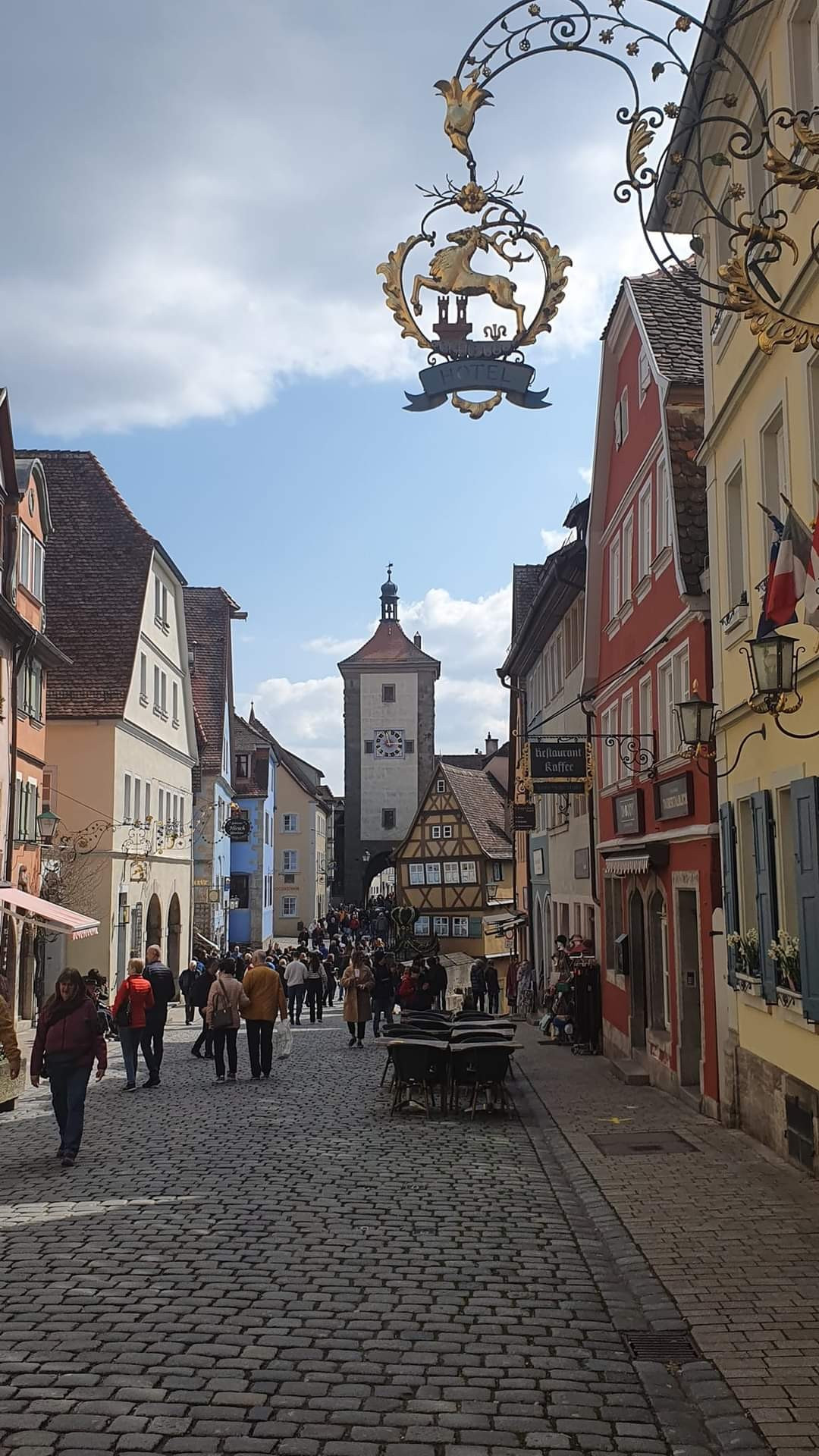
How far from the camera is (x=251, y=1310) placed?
6523 millimetres

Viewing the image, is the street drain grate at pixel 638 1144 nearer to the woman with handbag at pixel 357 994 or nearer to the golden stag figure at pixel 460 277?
the golden stag figure at pixel 460 277

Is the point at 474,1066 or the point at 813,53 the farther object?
the point at 474,1066

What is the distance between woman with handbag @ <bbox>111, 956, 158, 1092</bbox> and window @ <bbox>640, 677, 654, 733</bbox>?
6.91 m

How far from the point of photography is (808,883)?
31.4ft

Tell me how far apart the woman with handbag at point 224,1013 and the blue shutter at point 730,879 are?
256 inches

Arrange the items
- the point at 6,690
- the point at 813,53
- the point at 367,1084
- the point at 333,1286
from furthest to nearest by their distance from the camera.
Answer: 1. the point at 6,690
2. the point at 367,1084
3. the point at 813,53
4. the point at 333,1286

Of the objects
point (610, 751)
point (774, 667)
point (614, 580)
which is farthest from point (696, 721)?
point (610, 751)

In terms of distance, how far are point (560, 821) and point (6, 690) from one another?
1092cm

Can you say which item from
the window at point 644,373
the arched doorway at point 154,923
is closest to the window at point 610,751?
the window at point 644,373

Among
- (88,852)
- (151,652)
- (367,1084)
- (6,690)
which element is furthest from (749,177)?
(151,652)

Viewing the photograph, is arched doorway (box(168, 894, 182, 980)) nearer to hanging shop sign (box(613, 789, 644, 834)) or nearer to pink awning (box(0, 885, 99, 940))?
pink awning (box(0, 885, 99, 940))

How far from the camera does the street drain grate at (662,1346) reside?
5.93 metres

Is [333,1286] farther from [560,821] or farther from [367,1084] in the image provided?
[560,821]

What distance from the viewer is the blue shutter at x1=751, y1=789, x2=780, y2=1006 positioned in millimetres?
11086
